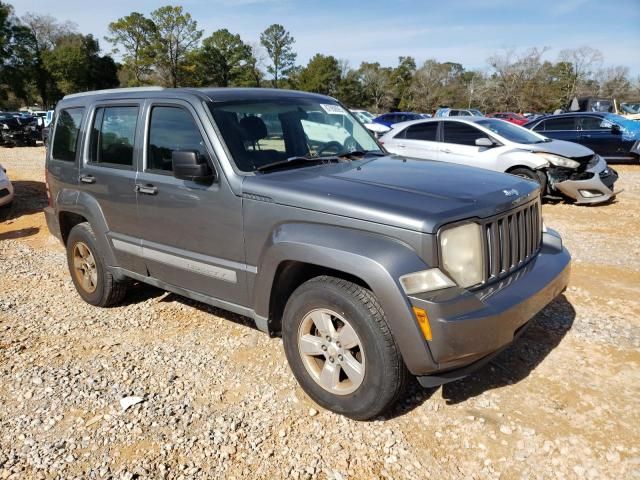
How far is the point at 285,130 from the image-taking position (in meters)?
3.69

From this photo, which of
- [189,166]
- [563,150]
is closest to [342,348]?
[189,166]

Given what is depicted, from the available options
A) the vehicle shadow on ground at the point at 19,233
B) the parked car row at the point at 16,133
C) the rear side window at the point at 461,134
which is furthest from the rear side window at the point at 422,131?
the parked car row at the point at 16,133

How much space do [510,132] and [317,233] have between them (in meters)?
7.65

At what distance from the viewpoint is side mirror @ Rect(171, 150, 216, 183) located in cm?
311

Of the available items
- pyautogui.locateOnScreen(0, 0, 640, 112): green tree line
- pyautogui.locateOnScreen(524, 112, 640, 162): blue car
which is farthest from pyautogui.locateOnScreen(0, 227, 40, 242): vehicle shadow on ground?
pyautogui.locateOnScreen(0, 0, 640, 112): green tree line

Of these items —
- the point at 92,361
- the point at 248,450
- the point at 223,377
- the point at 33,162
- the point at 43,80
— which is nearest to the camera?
the point at 248,450

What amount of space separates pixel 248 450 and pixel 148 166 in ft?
7.25

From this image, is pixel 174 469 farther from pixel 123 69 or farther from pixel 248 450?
pixel 123 69

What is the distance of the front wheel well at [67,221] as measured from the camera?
15.7 feet

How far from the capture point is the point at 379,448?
8.79 feet

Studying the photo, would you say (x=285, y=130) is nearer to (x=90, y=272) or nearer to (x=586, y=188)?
(x=90, y=272)

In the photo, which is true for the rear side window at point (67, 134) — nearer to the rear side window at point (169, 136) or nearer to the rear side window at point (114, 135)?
the rear side window at point (114, 135)

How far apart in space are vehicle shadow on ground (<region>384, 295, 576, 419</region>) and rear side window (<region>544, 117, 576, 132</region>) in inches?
420

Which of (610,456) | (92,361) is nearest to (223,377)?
(92,361)
